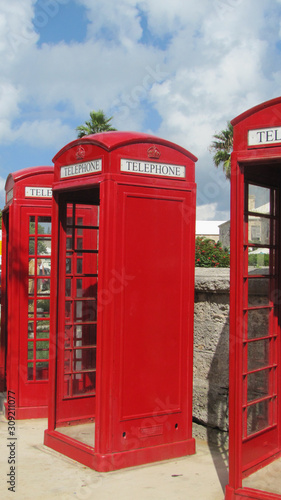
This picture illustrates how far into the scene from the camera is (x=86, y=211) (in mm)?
5840

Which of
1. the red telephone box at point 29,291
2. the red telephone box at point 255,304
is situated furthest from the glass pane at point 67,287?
the red telephone box at point 255,304

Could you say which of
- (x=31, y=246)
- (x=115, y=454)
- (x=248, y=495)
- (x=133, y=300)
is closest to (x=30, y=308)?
(x=31, y=246)

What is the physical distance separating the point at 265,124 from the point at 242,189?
18.0 inches

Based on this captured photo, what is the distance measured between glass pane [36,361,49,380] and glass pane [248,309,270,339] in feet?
10.7

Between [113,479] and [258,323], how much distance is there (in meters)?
1.70

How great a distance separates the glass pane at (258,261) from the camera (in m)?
4.05

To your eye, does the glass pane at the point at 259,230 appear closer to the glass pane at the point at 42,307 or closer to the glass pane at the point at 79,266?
the glass pane at the point at 79,266

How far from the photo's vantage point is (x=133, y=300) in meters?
4.80

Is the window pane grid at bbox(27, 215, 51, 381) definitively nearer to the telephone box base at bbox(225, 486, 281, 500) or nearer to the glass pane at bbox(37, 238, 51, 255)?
the glass pane at bbox(37, 238, 51, 255)

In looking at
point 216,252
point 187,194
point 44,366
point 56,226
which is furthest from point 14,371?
point 216,252

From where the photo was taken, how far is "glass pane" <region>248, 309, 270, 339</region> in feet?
13.1

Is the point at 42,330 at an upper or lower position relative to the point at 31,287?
lower

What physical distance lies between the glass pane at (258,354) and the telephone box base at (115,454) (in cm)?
131

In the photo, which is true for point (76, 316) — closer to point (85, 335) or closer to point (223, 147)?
point (85, 335)
